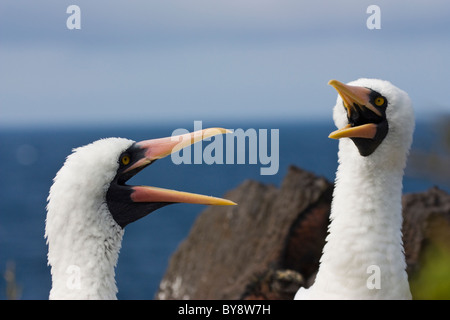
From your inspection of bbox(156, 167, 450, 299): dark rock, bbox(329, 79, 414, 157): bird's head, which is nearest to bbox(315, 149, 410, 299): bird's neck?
bbox(329, 79, 414, 157): bird's head

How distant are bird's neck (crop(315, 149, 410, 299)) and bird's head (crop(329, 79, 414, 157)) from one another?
0.17 metres

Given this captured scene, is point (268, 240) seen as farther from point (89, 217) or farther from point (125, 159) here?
point (89, 217)

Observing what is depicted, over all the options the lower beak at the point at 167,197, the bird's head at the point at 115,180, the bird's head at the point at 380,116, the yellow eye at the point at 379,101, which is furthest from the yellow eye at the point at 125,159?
the yellow eye at the point at 379,101

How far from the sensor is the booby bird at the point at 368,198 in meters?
5.98

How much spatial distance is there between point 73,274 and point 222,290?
4.19 meters

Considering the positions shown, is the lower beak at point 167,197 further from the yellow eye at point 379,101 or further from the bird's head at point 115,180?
the yellow eye at point 379,101

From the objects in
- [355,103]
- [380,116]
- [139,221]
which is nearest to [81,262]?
[355,103]

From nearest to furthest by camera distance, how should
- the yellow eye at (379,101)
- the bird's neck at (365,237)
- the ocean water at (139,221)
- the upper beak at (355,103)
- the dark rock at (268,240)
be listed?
the bird's neck at (365,237) → the upper beak at (355,103) → the yellow eye at (379,101) → the dark rock at (268,240) → the ocean water at (139,221)

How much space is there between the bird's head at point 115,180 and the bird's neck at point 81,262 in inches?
6.0

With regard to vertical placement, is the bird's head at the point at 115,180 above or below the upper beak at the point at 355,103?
below

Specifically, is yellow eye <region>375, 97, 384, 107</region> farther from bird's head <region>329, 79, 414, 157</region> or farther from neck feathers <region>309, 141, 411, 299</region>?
neck feathers <region>309, 141, 411, 299</region>

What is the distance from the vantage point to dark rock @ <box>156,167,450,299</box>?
8.23 m
